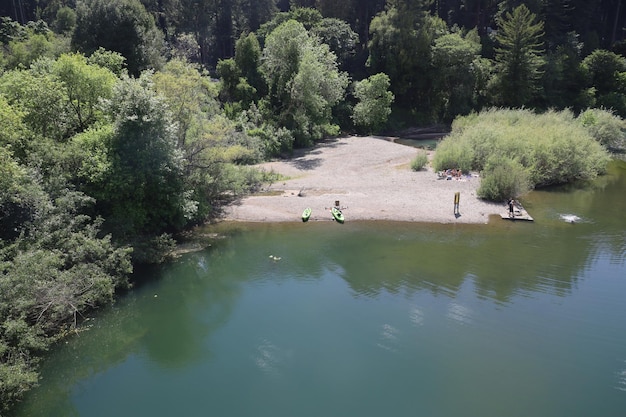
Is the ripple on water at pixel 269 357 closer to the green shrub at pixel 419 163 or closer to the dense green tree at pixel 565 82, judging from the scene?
the green shrub at pixel 419 163

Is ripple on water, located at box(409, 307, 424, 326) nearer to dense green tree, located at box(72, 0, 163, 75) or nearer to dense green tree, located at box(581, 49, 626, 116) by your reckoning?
dense green tree, located at box(72, 0, 163, 75)

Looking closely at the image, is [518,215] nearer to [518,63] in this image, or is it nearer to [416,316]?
[416,316]

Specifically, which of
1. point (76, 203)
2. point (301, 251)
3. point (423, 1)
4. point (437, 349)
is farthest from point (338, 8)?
point (437, 349)

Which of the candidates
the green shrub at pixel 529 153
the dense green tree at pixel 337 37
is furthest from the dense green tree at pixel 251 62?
the green shrub at pixel 529 153

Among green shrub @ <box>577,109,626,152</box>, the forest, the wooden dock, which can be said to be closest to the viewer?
the forest

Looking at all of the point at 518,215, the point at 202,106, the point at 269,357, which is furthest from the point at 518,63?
the point at 269,357

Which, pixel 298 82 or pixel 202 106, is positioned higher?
pixel 298 82

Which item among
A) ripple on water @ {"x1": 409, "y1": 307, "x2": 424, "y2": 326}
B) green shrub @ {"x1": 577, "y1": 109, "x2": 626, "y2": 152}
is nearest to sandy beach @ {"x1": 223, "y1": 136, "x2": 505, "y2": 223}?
ripple on water @ {"x1": 409, "y1": 307, "x2": 424, "y2": 326}
